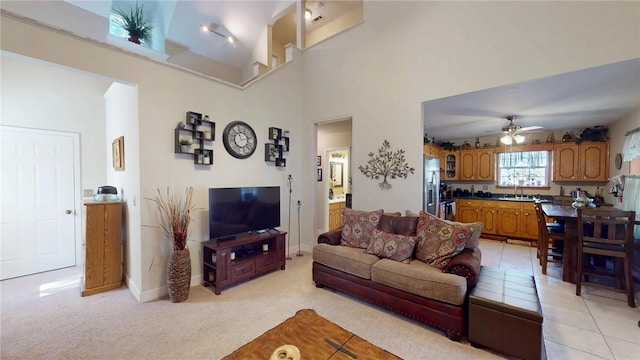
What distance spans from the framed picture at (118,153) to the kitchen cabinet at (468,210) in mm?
6824

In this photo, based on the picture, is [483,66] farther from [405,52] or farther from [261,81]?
[261,81]

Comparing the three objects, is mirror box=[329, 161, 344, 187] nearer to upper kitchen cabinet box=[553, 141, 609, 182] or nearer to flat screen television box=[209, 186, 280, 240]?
flat screen television box=[209, 186, 280, 240]

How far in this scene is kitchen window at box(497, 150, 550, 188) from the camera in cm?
575

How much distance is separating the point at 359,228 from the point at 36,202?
194 inches

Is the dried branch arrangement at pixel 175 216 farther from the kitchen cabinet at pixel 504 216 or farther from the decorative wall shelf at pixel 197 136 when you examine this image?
the kitchen cabinet at pixel 504 216

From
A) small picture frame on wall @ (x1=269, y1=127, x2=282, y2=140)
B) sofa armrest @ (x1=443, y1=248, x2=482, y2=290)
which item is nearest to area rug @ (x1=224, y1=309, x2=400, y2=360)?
sofa armrest @ (x1=443, y1=248, x2=482, y2=290)

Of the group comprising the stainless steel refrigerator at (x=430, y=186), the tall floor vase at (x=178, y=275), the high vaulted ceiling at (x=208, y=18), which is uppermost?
the high vaulted ceiling at (x=208, y=18)

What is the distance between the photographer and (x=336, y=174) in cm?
726

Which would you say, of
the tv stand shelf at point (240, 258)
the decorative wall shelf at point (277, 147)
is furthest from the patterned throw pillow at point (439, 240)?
the decorative wall shelf at point (277, 147)

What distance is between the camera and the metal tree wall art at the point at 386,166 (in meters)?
3.74

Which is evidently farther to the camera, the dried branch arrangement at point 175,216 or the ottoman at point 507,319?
the dried branch arrangement at point 175,216

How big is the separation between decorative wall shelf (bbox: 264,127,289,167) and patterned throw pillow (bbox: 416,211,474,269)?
2608 mm

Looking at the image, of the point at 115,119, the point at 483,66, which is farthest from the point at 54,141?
the point at 483,66

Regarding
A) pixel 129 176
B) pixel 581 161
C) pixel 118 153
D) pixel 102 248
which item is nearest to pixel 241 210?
pixel 129 176
